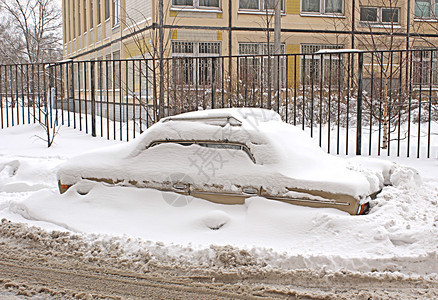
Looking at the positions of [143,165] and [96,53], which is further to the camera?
[96,53]

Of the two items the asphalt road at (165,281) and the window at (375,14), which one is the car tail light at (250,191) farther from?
the window at (375,14)

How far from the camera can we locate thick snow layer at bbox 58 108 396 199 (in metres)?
5.60

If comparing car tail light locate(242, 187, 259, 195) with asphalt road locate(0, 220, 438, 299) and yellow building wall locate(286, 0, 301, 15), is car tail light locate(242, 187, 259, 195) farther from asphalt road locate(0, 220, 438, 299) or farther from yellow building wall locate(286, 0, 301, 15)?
yellow building wall locate(286, 0, 301, 15)

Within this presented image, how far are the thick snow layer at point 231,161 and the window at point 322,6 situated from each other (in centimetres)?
1955

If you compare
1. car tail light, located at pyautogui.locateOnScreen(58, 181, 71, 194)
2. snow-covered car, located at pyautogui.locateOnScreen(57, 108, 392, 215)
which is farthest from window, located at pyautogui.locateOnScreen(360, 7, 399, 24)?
car tail light, located at pyautogui.locateOnScreen(58, 181, 71, 194)

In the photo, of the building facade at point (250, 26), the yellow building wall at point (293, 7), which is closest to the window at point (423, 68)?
the building facade at point (250, 26)

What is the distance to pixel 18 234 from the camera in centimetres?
556

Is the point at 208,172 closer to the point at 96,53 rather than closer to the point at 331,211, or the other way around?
the point at 331,211

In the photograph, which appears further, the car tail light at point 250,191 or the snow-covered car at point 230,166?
the car tail light at point 250,191

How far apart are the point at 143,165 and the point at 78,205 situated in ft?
3.10

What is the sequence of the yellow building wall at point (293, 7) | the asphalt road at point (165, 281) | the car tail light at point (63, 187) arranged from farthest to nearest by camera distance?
the yellow building wall at point (293, 7) → the car tail light at point (63, 187) → the asphalt road at point (165, 281)

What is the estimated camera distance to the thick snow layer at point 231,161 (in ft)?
18.4

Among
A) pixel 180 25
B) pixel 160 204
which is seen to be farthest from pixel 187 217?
pixel 180 25

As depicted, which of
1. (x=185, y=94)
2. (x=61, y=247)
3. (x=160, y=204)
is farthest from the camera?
(x=185, y=94)
